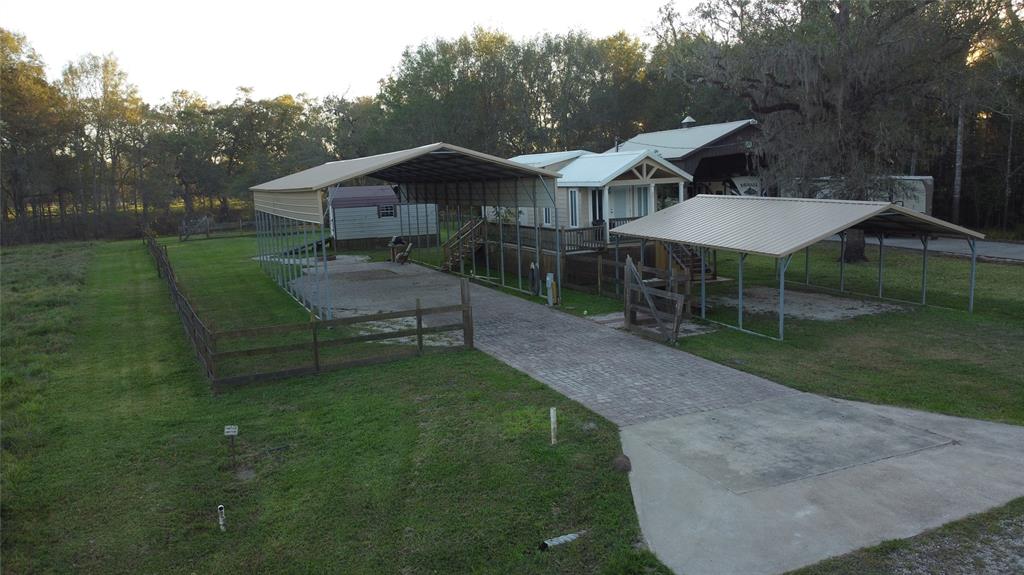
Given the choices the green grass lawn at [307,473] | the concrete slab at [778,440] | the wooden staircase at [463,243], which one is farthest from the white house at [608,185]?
the concrete slab at [778,440]

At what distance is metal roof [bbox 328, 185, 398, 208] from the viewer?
3566 cm

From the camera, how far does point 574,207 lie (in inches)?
→ 1027

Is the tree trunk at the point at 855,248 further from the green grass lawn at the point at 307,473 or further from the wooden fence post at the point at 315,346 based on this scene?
the wooden fence post at the point at 315,346

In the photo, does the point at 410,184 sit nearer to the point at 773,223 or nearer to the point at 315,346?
the point at 773,223

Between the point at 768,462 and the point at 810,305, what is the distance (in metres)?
11.0

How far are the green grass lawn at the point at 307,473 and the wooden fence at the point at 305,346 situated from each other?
0.98 ft

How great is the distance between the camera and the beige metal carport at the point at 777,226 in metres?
14.1

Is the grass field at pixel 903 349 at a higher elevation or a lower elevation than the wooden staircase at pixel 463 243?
lower

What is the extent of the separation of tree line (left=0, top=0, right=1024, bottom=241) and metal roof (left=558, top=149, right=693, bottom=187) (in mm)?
3319

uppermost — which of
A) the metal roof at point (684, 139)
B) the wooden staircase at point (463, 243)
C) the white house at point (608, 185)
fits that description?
the metal roof at point (684, 139)

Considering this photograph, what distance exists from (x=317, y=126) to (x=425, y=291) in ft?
→ 143

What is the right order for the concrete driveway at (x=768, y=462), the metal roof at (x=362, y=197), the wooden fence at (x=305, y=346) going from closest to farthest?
1. the concrete driveway at (x=768, y=462)
2. the wooden fence at (x=305, y=346)
3. the metal roof at (x=362, y=197)

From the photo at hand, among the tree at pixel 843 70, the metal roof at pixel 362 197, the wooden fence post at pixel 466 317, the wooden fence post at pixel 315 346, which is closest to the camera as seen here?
the wooden fence post at pixel 315 346

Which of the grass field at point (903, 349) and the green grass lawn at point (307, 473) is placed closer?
the green grass lawn at point (307, 473)
